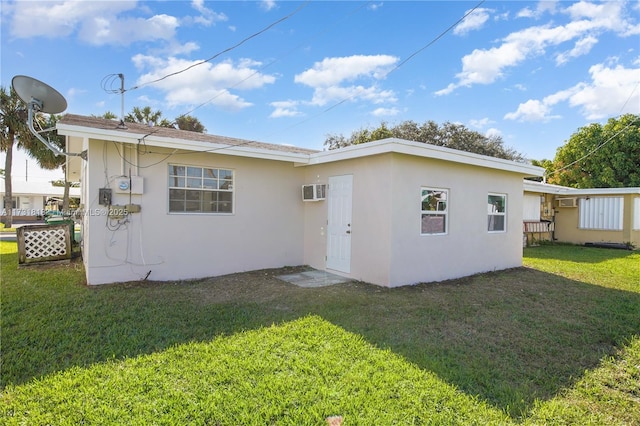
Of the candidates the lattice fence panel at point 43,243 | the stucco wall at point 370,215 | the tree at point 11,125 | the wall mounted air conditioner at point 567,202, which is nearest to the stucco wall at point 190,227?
the stucco wall at point 370,215

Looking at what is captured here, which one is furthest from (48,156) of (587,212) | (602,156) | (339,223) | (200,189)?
(602,156)

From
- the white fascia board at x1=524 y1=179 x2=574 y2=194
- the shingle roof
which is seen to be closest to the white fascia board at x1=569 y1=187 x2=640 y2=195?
the white fascia board at x1=524 y1=179 x2=574 y2=194

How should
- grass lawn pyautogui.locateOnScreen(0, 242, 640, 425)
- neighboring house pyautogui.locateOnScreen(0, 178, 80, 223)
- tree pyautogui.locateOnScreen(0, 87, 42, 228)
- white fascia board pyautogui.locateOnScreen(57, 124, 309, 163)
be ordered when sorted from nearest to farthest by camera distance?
1. grass lawn pyautogui.locateOnScreen(0, 242, 640, 425)
2. white fascia board pyautogui.locateOnScreen(57, 124, 309, 163)
3. tree pyautogui.locateOnScreen(0, 87, 42, 228)
4. neighboring house pyautogui.locateOnScreen(0, 178, 80, 223)

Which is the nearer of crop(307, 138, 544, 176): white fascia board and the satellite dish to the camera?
the satellite dish

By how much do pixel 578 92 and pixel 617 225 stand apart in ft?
20.4

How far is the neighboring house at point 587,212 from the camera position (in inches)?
562

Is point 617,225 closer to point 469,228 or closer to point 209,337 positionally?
point 469,228

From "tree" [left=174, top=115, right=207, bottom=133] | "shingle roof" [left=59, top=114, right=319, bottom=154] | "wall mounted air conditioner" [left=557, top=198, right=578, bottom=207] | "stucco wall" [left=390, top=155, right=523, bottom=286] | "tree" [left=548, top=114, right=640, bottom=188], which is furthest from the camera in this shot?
"tree" [left=174, top=115, right=207, bottom=133]

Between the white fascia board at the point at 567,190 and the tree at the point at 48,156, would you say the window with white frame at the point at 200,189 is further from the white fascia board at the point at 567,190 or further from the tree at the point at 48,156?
the tree at the point at 48,156

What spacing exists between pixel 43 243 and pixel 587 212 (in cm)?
2057

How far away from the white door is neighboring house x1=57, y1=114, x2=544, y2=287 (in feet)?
0.08

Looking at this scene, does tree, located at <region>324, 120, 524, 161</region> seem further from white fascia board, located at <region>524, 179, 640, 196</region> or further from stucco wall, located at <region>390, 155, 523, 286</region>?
stucco wall, located at <region>390, 155, 523, 286</region>

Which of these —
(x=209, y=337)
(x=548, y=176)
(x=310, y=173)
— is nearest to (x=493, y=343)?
(x=209, y=337)

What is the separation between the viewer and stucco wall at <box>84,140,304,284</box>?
6469 mm
